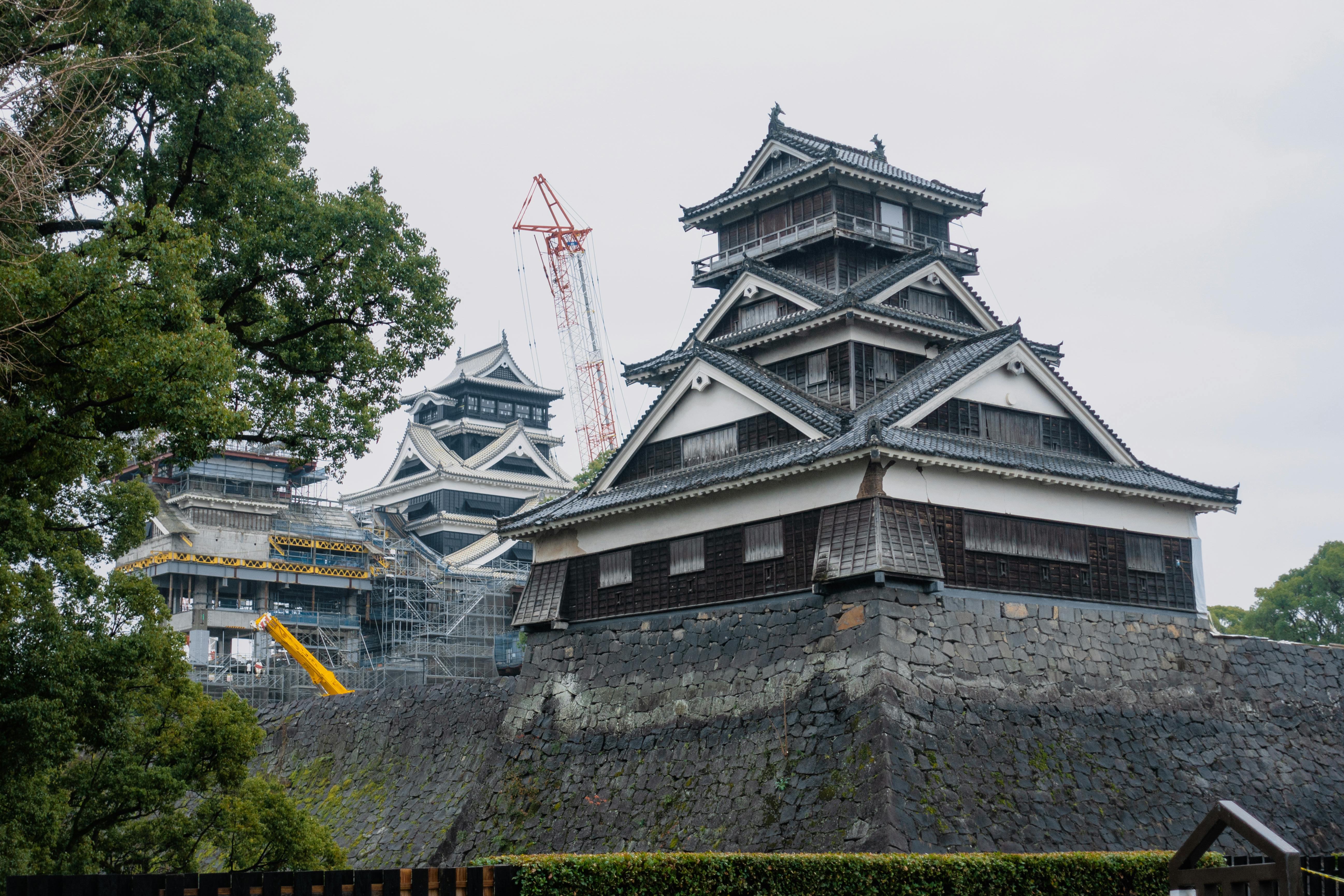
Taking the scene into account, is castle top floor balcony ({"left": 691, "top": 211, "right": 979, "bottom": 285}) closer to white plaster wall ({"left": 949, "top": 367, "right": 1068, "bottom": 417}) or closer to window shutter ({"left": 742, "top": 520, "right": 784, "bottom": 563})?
white plaster wall ({"left": 949, "top": 367, "right": 1068, "bottom": 417})

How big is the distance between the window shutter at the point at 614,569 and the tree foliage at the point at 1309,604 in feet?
102

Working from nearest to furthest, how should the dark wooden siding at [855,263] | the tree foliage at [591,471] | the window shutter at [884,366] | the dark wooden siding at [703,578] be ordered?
1. the dark wooden siding at [703,578]
2. the window shutter at [884,366]
3. the dark wooden siding at [855,263]
4. the tree foliage at [591,471]

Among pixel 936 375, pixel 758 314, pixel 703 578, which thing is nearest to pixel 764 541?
pixel 703 578

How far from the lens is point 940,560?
2286 cm

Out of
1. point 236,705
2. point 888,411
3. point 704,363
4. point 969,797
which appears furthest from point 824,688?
point 236,705

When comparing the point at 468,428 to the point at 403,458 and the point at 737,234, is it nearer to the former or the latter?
the point at 403,458

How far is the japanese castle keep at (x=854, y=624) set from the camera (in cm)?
2202

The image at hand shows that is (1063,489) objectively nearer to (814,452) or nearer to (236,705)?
(814,452)

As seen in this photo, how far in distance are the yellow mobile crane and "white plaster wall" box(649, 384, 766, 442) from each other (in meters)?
21.7

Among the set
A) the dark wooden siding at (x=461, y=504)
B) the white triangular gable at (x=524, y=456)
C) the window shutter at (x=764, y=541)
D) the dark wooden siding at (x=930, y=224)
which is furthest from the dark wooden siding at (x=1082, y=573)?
the white triangular gable at (x=524, y=456)

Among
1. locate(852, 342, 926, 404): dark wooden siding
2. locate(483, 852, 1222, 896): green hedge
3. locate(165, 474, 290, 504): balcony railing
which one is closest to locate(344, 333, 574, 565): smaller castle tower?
locate(165, 474, 290, 504): balcony railing

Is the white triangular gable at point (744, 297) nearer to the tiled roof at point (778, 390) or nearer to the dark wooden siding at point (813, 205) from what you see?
the tiled roof at point (778, 390)

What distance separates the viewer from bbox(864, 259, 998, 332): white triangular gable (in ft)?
91.6

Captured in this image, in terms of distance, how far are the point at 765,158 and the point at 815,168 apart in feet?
8.05
